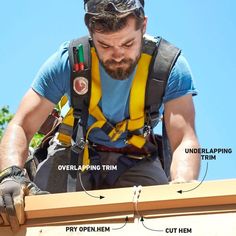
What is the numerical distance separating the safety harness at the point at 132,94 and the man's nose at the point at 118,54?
16 centimetres

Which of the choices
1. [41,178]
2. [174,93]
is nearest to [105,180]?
[41,178]

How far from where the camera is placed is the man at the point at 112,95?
176 inches

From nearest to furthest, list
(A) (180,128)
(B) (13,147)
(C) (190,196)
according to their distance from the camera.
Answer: (C) (190,196) → (B) (13,147) → (A) (180,128)

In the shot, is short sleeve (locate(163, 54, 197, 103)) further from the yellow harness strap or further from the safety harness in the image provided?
the yellow harness strap

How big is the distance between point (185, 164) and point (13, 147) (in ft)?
4.00

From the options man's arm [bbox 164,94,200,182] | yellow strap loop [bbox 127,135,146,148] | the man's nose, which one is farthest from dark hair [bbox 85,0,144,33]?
yellow strap loop [bbox 127,135,146,148]

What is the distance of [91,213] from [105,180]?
1.72 m

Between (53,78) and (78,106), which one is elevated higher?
(53,78)

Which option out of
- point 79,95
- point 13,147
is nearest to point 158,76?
point 79,95

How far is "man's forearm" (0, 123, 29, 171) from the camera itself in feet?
13.7

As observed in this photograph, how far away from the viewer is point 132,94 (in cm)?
464

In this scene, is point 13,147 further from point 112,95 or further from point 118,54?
point 118,54

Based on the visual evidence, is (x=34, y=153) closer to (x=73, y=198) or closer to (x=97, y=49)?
(x=97, y=49)

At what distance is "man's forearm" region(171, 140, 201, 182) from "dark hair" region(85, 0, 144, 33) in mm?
972
